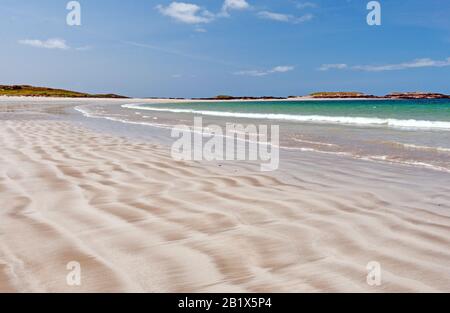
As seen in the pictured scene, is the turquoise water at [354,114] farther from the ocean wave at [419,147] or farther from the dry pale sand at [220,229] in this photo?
the dry pale sand at [220,229]

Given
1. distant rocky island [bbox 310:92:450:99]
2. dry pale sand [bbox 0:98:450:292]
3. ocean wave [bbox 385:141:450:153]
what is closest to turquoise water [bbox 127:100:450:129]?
ocean wave [bbox 385:141:450:153]

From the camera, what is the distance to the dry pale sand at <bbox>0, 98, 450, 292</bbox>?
2.65 metres

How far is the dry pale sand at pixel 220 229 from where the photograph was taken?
2.65 metres

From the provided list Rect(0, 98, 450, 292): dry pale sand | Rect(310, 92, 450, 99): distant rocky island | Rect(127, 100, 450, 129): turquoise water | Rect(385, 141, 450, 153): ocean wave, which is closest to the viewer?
Rect(0, 98, 450, 292): dry pale sand

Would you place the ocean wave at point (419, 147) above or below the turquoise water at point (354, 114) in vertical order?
below

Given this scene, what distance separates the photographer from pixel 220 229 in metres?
3.60

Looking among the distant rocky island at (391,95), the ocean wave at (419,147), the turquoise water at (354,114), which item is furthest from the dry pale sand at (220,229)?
the distant rocky island at (391,95)

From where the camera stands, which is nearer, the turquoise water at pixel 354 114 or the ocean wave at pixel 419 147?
the ocean wave at pixel 419 147

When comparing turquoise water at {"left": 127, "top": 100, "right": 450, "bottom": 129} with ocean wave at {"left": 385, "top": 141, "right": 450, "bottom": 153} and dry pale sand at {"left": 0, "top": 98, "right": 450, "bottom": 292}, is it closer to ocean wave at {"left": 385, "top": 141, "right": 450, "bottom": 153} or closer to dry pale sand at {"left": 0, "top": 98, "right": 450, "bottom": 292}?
ocean wave at {"left": 385, "top": 141, "right": 450, "bottom": 153}

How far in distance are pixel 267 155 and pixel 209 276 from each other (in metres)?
5.87

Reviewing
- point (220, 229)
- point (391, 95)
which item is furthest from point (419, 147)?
point (391, 95)

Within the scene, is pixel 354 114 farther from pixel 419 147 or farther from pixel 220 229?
pixel 220 229

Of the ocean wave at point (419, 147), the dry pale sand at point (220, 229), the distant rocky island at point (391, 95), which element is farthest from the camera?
the distant rocky island at point (391, 95)
